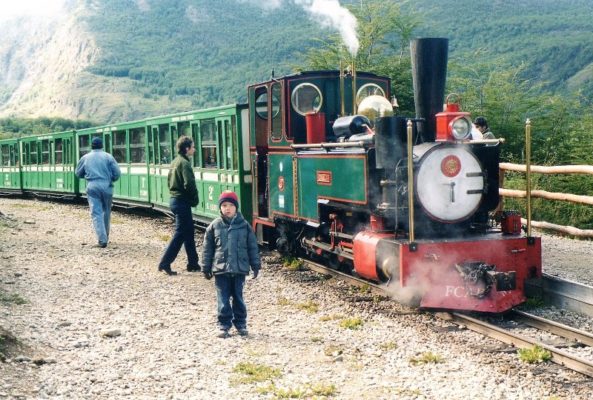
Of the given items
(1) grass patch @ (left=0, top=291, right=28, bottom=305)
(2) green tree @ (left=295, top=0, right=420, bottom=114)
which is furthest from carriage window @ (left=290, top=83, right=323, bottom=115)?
(2) green tree @ (left=295, top=0, right=420, bottom=114)

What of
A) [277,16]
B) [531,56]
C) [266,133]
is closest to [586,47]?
[531,56]

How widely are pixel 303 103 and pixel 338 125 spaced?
1.04m

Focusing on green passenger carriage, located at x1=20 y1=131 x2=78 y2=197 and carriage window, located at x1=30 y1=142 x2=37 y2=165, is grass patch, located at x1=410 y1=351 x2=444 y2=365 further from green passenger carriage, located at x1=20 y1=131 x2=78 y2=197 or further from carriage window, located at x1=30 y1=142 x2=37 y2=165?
carriage window, located at x1=30 y1=142 x2=37 y2=165

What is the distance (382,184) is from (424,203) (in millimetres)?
462

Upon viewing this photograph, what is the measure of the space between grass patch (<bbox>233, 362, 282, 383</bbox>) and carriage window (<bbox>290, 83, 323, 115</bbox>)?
15.1 feet

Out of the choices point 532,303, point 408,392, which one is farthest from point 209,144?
point 408,392

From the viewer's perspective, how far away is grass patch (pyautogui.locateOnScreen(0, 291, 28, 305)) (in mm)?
7957

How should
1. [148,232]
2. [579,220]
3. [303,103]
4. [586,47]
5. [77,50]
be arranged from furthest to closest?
Result: [77,50], [586,47], [148,232], [579,220], [303,103]

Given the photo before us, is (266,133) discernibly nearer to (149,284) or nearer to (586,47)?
(149,284)

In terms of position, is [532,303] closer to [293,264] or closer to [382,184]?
[382,184]

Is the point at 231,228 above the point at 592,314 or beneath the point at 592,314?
above

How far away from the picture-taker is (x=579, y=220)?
43.4ft

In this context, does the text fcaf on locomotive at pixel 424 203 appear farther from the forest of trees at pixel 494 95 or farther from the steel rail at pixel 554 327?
the forest of trees at pixel 494 95

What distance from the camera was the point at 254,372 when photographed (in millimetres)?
5543
